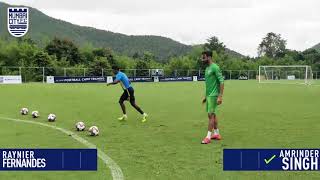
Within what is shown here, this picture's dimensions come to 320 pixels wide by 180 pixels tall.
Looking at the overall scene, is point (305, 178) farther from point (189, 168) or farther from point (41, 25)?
point (41, 25)

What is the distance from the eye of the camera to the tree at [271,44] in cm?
15075

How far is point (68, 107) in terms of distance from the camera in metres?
21.6

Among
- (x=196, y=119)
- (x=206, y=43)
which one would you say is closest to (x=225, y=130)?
(x=196, y=119)

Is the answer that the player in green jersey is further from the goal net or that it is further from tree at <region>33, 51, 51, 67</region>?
tree at <region>33, 51, 51, 67</region>

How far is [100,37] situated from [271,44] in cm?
6224

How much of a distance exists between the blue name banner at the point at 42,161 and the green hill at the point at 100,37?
150m

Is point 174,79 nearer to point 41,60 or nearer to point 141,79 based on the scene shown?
point 141,79

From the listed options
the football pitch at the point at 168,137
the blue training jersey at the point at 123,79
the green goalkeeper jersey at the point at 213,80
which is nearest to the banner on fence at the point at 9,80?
the football pitch at the point at 168,137

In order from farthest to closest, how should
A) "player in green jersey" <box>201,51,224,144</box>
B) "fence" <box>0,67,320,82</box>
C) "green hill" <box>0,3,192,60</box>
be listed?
"green hill" <box>0,3,192,60</box>
"fence" <box>0,67,320,82</box>
"player in green jersey" <box>201,51,224,144</box>

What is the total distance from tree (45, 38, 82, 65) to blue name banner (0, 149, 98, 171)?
249ft

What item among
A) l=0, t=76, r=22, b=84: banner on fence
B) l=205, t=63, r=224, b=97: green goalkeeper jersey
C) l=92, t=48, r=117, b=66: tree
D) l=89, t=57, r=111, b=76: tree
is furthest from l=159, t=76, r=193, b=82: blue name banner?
l=205, t=63, r=224, b=97: green goalkeeper jersey
